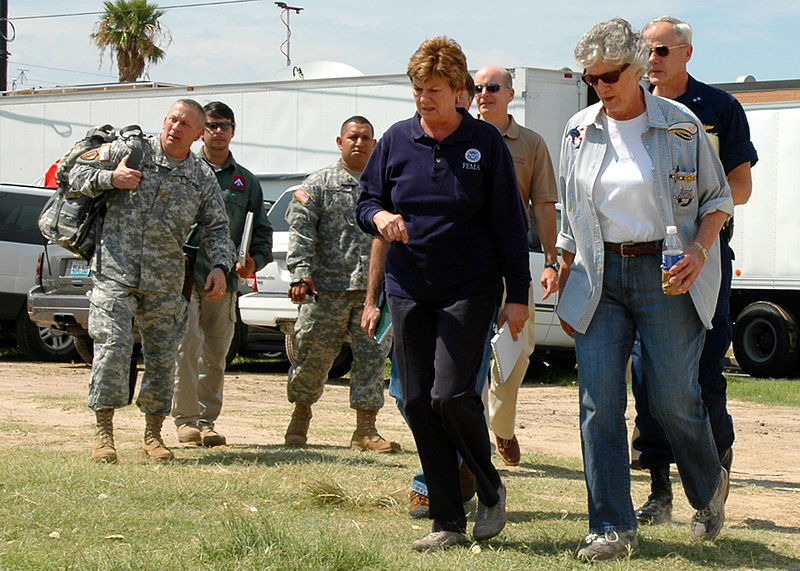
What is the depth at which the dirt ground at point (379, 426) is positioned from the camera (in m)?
6.93

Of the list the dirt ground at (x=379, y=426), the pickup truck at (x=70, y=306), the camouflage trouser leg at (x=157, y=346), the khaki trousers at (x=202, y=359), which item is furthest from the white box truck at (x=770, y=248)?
the camouflage trouser leg at (x=157, y=346)

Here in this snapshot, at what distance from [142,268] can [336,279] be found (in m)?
1.26

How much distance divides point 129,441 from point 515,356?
3577 mm

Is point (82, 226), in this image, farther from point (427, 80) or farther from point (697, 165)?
point (697, 165)

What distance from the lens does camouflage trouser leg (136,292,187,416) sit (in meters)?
7.37

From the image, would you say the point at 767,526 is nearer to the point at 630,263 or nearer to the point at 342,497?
the point at 630,263

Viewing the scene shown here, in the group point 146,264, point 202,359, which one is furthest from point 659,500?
point 202,359

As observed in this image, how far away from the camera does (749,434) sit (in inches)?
405

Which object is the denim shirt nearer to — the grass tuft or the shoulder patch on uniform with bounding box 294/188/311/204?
the grass tuft

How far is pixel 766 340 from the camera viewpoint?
639 inches

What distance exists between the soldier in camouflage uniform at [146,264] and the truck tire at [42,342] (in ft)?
26.6

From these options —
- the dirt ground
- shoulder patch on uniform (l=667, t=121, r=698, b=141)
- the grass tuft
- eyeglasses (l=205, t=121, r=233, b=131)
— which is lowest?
the dirt ground

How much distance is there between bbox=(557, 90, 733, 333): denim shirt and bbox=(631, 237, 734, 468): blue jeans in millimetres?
668

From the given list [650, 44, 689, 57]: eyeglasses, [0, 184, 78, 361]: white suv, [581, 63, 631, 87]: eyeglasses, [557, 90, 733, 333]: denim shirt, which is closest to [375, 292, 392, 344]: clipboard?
[557, 90, 733, 333]: denim shirt
